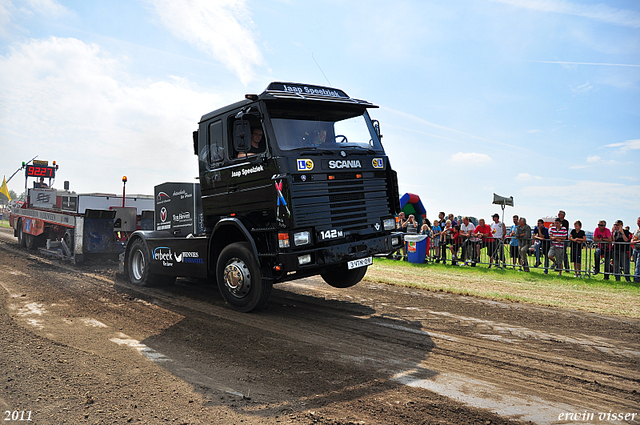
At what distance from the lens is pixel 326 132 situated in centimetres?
693

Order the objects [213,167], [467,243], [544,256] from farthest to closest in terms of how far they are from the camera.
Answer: [467,243] → [544,256] → [213,167]

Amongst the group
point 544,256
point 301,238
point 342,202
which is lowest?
point 544,256

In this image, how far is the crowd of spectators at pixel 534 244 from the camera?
12.1m

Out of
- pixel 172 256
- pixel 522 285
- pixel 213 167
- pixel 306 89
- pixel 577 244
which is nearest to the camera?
pixel 306 89

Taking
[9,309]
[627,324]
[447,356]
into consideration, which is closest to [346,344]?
[447,356]

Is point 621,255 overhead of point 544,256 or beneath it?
overhead

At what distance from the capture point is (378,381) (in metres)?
4.22

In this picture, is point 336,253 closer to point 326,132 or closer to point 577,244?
point 326,132

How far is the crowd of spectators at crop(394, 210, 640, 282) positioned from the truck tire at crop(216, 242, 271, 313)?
537cm

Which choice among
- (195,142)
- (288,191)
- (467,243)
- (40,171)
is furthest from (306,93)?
(40,171)

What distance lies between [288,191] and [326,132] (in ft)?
4.67

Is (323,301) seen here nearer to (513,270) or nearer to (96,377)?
(96,377)

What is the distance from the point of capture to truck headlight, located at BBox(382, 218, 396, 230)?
7.09 meters

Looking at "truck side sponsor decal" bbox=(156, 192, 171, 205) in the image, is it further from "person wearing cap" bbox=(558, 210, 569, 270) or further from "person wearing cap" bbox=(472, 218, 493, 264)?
"person wearing cap" bbox=(558, 210, 569, 270)
